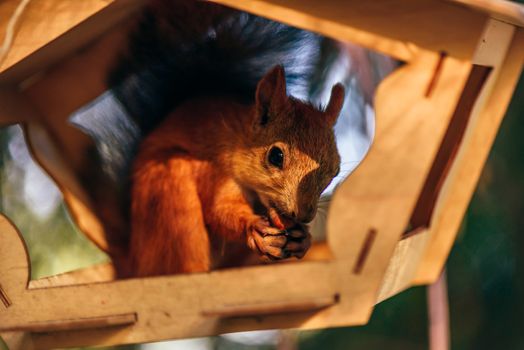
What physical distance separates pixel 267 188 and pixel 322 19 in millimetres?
365

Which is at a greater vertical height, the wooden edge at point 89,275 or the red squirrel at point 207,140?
the red squirrel at point 207,140

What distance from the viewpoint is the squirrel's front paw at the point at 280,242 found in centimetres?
120

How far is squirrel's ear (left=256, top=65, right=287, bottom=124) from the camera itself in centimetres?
126

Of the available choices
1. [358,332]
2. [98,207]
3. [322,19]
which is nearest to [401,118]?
[322,19]

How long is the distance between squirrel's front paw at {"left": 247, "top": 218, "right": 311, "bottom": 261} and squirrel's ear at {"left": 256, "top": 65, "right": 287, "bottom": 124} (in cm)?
22

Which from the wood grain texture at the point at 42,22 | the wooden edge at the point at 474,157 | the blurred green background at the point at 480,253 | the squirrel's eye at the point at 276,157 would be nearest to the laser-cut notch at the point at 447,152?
the wooden edge at the point at 474,157

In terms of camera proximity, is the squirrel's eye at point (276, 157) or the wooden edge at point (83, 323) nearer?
the wooden edge at point (83, 323)

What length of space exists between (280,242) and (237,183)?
0.63ft

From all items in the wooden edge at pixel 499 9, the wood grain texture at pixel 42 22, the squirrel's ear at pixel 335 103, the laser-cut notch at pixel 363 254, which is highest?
the wooden edge at pixel 499 9

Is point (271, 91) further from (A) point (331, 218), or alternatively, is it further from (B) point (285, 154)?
(A) point (331, 218)

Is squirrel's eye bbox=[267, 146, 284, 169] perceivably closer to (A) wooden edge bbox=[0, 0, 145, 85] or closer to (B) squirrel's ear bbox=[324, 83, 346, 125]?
(B) squirrel's ear bbox=[324, 83, 346, 125]

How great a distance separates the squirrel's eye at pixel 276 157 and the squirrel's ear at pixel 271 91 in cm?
7

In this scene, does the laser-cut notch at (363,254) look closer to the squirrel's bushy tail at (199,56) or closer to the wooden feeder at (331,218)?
the wooden feeder at (331,218)

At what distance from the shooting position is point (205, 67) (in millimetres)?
1465
